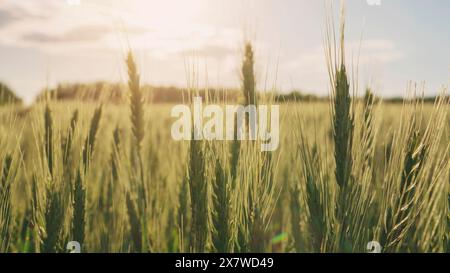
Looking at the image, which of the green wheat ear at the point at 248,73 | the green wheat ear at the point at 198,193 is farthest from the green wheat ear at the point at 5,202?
the green wheat ear at the point at 248,73

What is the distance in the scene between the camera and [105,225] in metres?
2.42

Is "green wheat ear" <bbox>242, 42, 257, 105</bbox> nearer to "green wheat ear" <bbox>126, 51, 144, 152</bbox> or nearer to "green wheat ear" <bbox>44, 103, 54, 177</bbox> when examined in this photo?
"green wheat ear" <bbox>126, 51, 144, 152</bbox>

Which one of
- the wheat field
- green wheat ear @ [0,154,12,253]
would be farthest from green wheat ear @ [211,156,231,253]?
green wheat ear @ [0,154,12,253]

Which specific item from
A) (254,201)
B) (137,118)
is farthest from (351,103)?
(137,118)

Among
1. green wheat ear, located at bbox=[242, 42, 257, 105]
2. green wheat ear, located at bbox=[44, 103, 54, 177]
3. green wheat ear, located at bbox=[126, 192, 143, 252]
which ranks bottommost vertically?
green wheat ear, located at bbox=[126, 192, 143, 252]

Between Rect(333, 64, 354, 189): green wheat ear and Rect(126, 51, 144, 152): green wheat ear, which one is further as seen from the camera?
Rect(126, 51, 144, 152): green wheat ear
